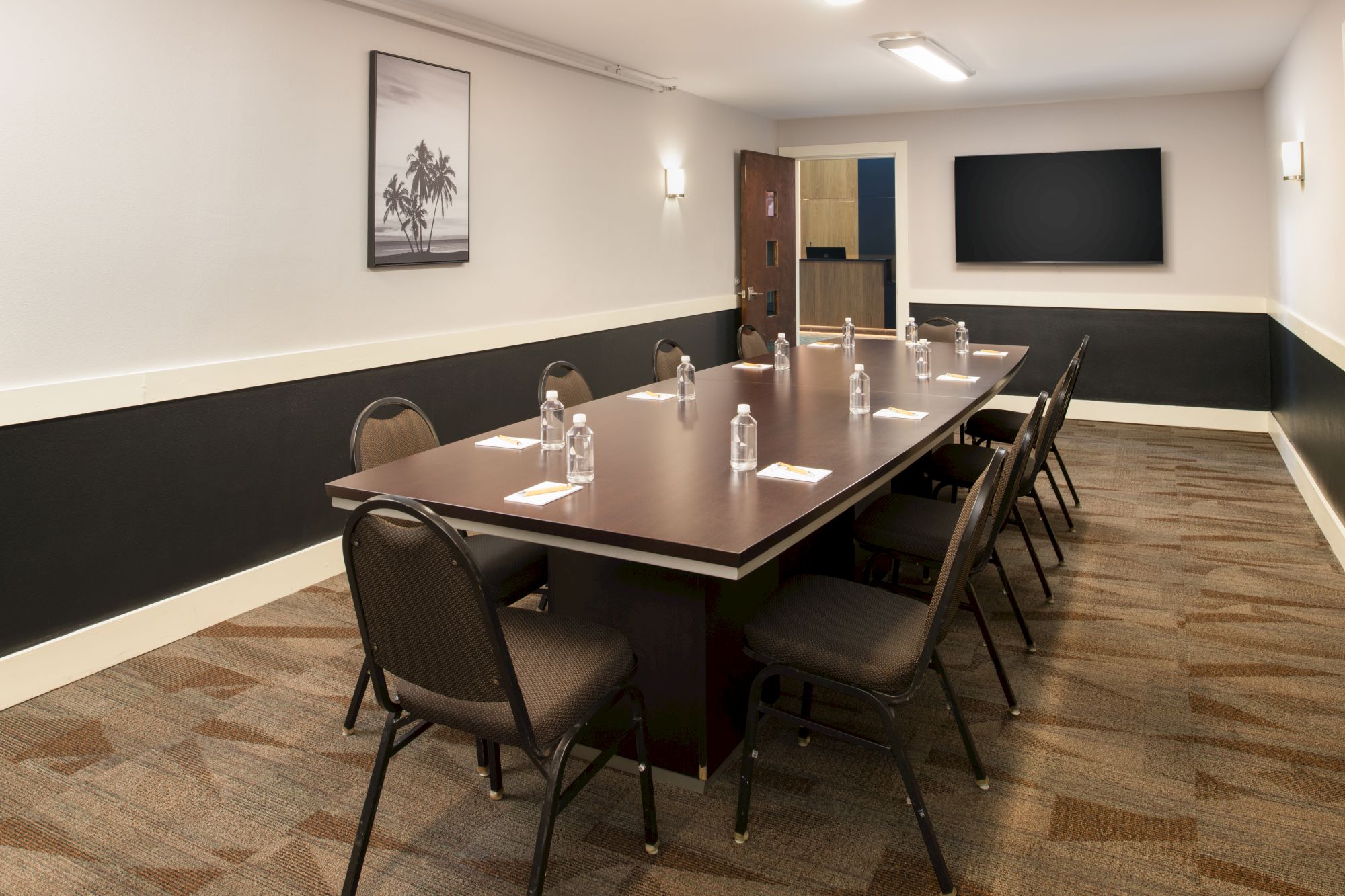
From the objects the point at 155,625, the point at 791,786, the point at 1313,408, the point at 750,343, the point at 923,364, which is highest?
the point at 750,343

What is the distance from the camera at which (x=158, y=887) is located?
85.6 inches

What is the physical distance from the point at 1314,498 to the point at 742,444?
12.9 feet

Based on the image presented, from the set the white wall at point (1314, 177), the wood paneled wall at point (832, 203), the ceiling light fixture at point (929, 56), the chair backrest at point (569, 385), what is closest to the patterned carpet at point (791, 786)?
the chair backrest at point (569, 385)

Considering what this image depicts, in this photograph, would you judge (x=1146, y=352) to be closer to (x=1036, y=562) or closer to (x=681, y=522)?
(x=1036, y=562)

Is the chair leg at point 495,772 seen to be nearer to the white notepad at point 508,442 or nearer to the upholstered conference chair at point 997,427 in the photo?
the white notepad at point 508,442

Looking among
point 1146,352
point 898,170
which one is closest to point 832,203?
point 898,170

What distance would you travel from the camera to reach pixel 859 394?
350cm

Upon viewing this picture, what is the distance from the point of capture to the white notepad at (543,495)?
2.29m

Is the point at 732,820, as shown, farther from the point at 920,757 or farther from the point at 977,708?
the point at 977,708

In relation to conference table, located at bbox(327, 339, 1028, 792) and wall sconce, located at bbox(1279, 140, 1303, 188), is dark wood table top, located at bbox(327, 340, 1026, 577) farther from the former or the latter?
wall sconce, located at bbox(1279, 140, 1303, 188)

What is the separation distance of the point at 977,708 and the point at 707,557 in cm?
146

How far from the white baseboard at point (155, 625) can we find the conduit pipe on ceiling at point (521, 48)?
7.97 feet

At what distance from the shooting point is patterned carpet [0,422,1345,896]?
219 cm

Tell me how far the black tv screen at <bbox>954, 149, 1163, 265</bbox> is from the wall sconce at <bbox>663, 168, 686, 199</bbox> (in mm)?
2689
